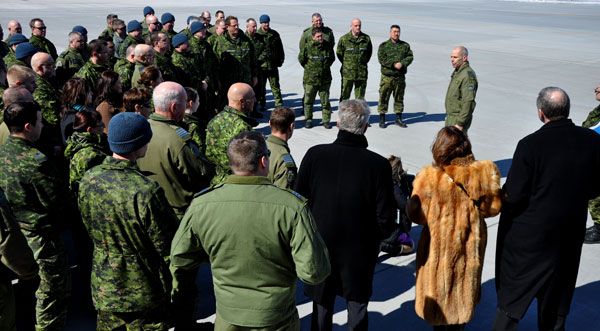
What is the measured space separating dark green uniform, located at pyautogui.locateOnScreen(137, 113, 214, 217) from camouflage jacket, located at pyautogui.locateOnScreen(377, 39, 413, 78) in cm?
619

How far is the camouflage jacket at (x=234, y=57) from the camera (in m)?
9.54

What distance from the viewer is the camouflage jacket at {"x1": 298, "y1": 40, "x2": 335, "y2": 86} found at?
31.8 feet

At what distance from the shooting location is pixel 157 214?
304cm

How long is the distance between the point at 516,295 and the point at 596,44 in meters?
21.1

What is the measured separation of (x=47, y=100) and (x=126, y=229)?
10.3 ft

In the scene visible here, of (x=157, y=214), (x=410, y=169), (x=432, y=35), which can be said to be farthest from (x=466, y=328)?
(x=432, y=35)

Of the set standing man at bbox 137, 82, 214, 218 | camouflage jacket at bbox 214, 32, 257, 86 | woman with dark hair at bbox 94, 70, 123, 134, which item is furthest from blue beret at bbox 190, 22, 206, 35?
standing man at bbox 137, 82, 214, 218

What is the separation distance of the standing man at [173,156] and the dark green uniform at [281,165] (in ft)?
1.61

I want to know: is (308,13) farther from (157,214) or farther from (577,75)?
(157,214)

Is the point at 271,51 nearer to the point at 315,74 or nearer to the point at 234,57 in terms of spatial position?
the point at 234,57

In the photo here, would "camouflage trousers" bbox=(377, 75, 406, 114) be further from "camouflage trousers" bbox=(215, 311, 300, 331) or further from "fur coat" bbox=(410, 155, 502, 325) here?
"camouflage trousers" bbox=(215, 311, 300, 331)

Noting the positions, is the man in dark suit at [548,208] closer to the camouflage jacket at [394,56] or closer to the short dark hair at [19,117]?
the short dark hair at [19,117]

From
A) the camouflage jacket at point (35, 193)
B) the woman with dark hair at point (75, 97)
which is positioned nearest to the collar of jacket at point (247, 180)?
the camouflage jacket at point (35, 193)

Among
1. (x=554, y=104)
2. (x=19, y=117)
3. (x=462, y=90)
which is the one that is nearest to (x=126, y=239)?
(x=19, y=117)
